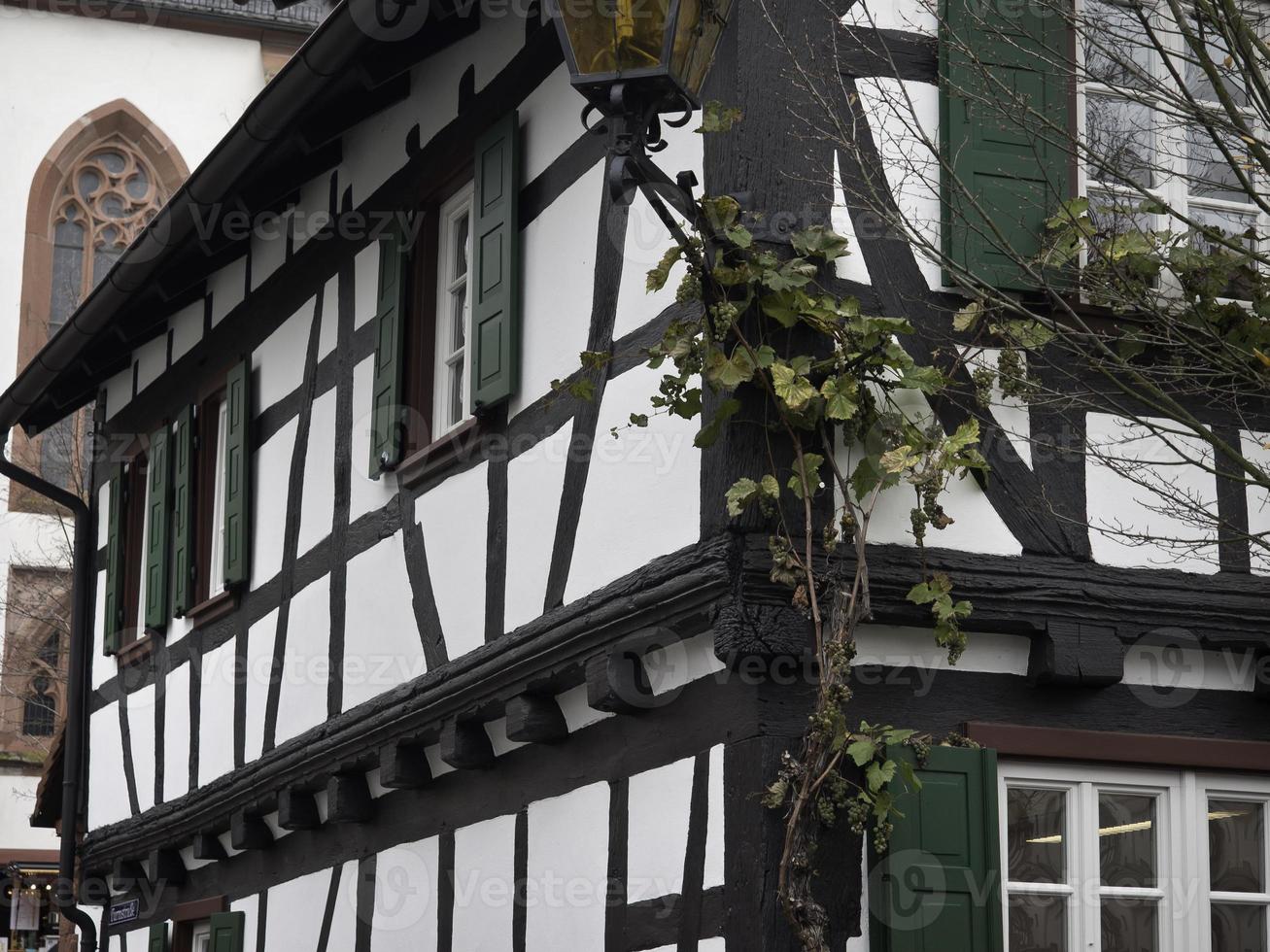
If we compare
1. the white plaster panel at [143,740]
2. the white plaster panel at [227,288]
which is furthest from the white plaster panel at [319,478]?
the white plaster panel at [143,740]

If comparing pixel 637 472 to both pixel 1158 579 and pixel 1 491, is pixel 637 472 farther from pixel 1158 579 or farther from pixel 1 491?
pixel 1 491

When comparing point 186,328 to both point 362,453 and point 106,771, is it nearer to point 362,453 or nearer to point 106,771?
point 106,771

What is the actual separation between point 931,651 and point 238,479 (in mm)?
5891

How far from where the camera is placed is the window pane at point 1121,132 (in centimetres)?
669

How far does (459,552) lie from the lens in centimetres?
841

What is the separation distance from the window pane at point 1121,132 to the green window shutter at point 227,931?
6.37 meters

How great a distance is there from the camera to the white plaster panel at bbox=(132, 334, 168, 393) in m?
13.2

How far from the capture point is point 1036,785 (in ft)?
21.0

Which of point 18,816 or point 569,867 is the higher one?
point 18,816

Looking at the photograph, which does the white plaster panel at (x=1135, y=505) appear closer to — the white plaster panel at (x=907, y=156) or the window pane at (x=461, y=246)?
the white plaster panel at (x=907, y=156)

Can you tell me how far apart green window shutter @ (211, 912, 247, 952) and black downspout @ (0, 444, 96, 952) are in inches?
115

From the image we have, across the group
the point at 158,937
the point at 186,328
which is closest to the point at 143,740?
the point at 158,937

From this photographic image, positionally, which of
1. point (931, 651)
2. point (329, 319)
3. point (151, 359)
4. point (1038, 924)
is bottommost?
point (1038, 924)

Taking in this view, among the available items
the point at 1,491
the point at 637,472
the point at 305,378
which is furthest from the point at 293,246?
the point at 1,491
